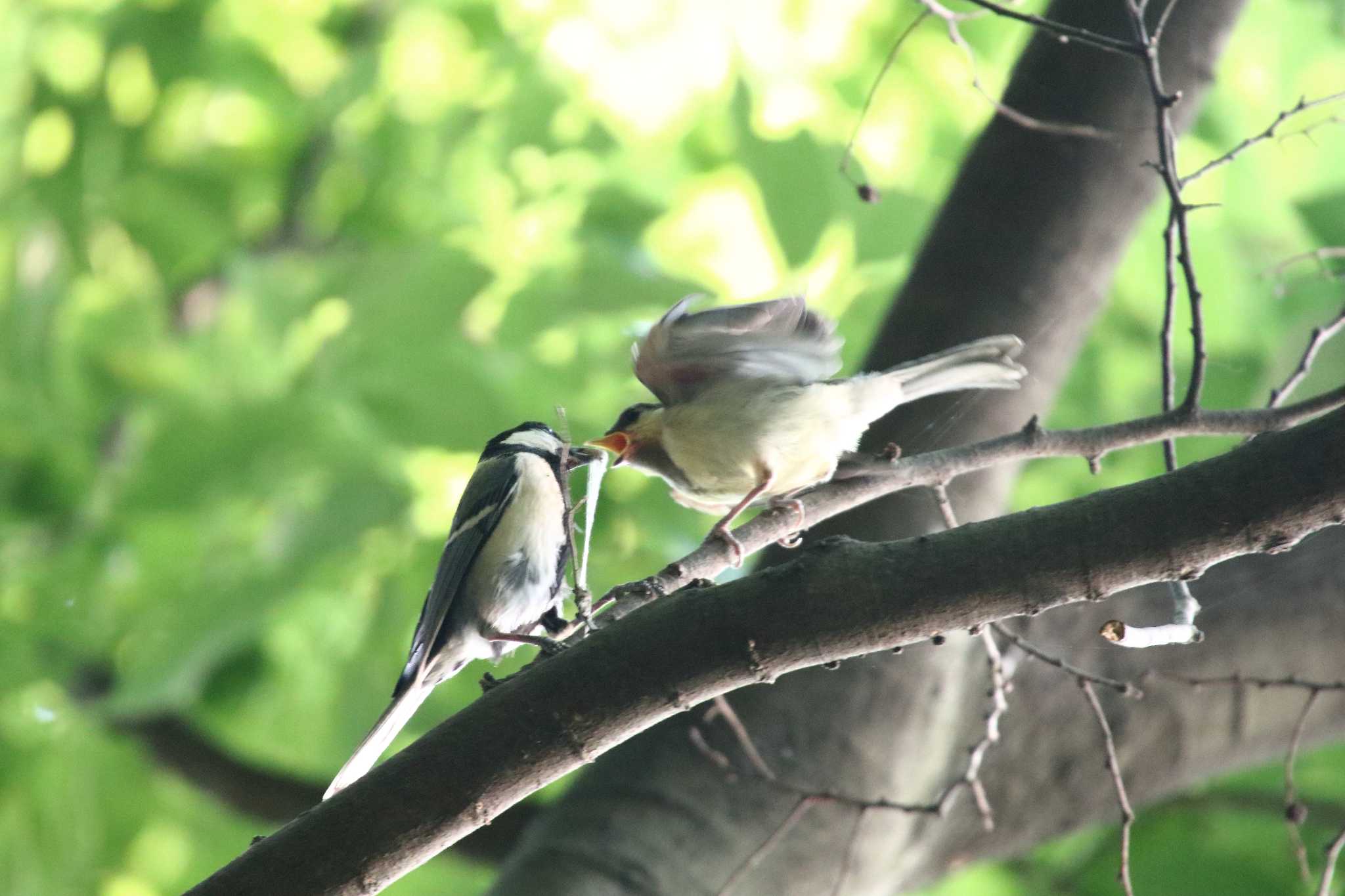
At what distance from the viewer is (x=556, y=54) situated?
13.5 feet

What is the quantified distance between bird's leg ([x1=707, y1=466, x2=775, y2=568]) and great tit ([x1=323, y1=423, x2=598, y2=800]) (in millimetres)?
354

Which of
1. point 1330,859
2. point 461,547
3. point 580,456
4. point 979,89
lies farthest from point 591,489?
point 1330,859

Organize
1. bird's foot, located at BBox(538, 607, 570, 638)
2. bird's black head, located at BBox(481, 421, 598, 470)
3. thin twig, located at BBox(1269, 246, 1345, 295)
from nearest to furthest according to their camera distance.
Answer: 1. thin twig, located at BBox(1269, 246, 1345, 295)
2. bird's foot, located at BBox(538, 607, 570, 638)
3. bird's black head, located at BBox(481, 421, 598, 470)

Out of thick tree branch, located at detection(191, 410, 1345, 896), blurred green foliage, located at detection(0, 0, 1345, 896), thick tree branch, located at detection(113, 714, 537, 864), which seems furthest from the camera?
thick tree branch, located at detection(113, 714, 537, 864)

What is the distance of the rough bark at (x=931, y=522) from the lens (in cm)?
250

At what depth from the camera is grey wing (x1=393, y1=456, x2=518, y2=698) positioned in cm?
234

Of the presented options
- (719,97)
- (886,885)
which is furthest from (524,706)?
(719,97)

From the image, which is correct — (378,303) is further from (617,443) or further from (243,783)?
(243,783)

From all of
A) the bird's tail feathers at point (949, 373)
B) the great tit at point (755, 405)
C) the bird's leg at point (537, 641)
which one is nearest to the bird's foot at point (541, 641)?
the bird's leg at point (537, 641)

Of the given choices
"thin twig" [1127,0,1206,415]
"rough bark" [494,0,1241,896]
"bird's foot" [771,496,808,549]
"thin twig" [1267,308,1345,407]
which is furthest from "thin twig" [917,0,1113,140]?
"bird's foot" [771,496,808,549]

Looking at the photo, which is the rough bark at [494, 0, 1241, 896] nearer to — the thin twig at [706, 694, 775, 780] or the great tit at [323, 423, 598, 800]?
the thin twig at [706, 694, 775, 780]

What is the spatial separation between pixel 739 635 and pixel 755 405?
3.32 ft

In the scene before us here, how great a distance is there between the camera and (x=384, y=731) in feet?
7.14

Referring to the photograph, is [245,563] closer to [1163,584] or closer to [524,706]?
[524,706]
